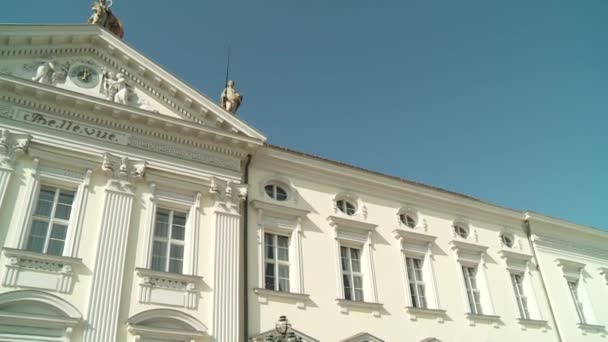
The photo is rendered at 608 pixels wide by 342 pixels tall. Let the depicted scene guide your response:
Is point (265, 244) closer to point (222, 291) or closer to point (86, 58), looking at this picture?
point (222, 291)

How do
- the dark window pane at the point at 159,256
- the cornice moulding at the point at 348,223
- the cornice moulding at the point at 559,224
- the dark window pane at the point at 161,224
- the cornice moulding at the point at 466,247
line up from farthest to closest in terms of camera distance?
the cornice moulding at the point at 559,224
the cornice moulding at the point at 466,247
the cornice moulding at the point at 348,223
the dark window pane at the point at 161,224
the dark window pane at the point at 159,256

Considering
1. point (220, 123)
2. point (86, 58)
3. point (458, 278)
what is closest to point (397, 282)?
point (458, 278)

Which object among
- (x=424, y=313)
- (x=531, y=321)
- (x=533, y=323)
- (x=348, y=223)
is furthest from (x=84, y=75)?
(x=533, y=323)

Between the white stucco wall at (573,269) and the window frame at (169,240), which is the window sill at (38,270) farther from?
the white stucco wall at (573,269)

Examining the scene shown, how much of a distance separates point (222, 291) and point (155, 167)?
13.2 ft

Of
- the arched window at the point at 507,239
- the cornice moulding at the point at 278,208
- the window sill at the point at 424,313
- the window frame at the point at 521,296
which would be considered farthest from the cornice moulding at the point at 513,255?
the cornice moulding at the point at 278,208

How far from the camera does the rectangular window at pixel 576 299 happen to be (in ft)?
68.8

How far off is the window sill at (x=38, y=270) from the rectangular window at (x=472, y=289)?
44.0ft

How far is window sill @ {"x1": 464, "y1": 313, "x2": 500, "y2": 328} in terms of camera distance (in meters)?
17.4

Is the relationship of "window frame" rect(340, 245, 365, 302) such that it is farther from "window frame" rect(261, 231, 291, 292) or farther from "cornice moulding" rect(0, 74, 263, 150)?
"cornice moulding" rect(0, 74, 263, 150)

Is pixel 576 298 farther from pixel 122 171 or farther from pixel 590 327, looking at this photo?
pixel 122 171

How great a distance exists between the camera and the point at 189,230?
553 inches

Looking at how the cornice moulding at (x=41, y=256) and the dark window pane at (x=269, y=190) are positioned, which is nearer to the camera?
the cornice moulding at (x=41, y=256)

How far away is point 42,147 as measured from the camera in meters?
13.0
